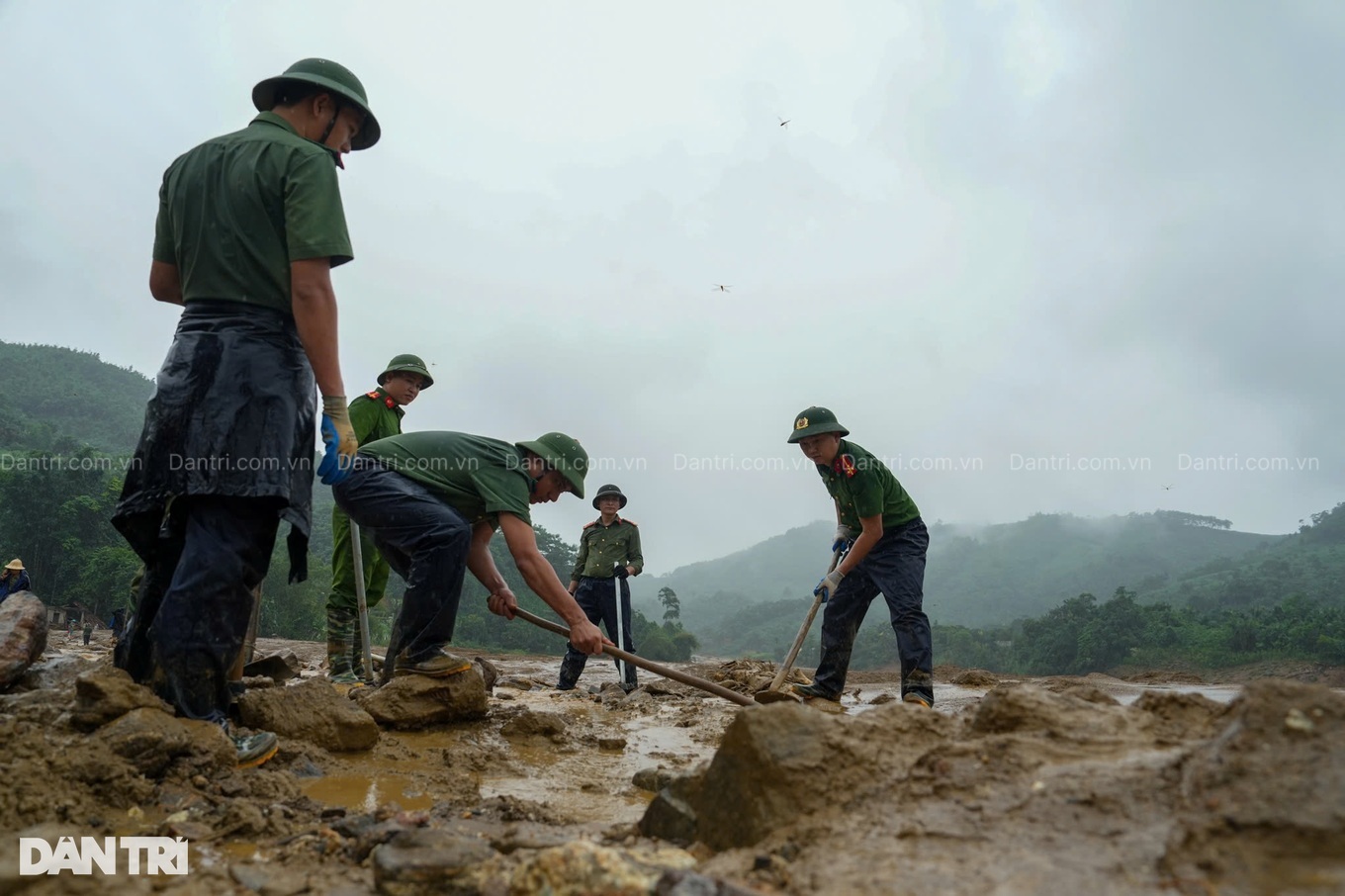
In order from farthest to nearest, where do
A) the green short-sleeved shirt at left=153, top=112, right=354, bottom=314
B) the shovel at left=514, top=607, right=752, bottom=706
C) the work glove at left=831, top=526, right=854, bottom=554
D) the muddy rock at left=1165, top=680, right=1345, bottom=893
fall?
1. the work glove at left=831, top=526, right=854, bottom=554
2. the shovel at left=514, top=607, right=752, bottom=706
3. the green short-sleeved shirt at left=153, top=112, right=354, bottom=314
4. the muddy rock at left=1165, top=680, right=1345, bottom=893

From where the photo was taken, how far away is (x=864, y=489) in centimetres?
526

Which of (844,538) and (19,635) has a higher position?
(844,538)

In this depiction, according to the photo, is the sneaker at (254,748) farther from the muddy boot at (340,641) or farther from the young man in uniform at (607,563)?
the young man in uniform at (607,563)

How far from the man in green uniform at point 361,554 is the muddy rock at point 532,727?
1.65m

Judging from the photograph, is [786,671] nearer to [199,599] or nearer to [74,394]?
[199,599]

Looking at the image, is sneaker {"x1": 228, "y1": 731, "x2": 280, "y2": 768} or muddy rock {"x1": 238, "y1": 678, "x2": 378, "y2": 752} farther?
muddy rock {"x1": 238, "y1": 678, "x2": 378, "y2": 752}

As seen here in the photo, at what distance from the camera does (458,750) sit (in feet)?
10.6

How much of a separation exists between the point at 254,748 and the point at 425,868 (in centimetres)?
128

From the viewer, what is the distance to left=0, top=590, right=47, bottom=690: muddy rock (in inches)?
120

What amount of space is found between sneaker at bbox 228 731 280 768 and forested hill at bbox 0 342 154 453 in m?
65.1

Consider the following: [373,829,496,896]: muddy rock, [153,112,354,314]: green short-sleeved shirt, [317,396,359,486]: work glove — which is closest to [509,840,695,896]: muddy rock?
[373,829,496,896]: muddy rock

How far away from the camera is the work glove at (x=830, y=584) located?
217 inches

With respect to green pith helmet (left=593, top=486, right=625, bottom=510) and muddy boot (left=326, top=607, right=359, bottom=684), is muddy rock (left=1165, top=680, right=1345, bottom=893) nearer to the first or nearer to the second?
muddy boot (left=326, top=607, right=359, bottom=684)

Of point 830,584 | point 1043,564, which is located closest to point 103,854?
point 830,584
